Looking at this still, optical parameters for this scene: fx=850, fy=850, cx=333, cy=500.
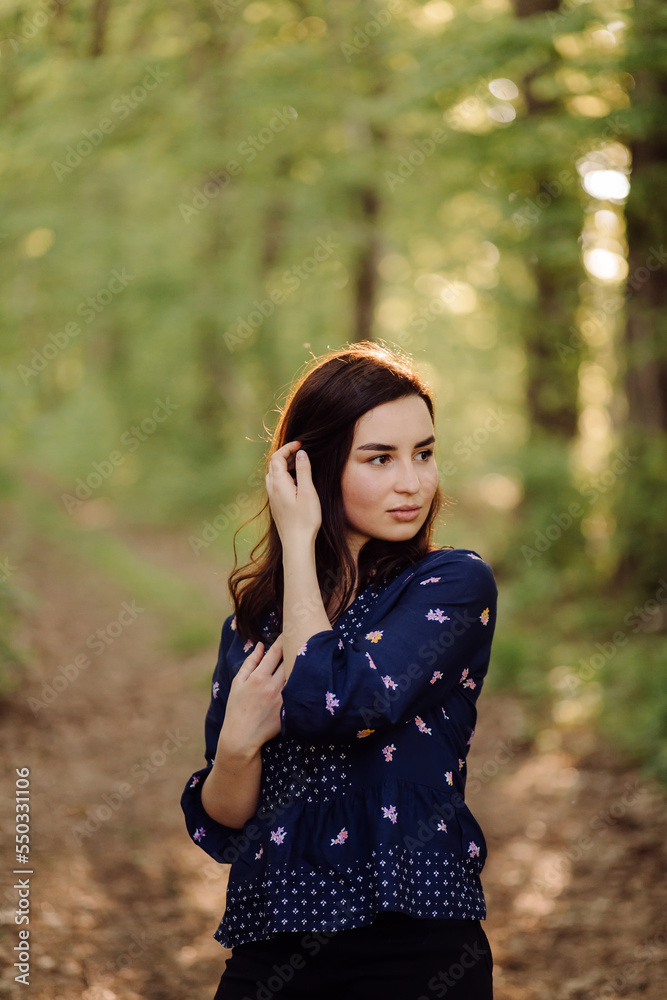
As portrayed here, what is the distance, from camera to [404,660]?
1.78 meters

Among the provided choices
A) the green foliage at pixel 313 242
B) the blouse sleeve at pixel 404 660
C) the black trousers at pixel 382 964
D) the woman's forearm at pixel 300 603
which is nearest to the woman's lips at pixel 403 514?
the blouse sleeve at pixel 404 660

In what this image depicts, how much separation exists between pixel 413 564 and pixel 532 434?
7578 mm

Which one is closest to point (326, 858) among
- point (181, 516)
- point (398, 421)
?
point (398, 421)

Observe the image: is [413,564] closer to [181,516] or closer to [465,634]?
[465,634]

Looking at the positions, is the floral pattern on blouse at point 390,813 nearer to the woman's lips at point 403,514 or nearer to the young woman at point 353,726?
the young woman at point 353,726

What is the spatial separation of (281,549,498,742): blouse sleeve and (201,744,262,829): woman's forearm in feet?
0.66

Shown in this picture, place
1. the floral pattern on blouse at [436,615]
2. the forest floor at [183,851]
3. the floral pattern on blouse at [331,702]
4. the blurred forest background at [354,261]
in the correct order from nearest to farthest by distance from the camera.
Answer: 1. the floral pattern on blouse at [331,702]
2. the floral pattern on blouse at [436,615]
3. the forest floor at [183,851]
4. the blurred forest background at [354,261]

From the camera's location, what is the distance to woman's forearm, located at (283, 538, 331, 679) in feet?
5.91

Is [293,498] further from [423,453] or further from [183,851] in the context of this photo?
[183,851]

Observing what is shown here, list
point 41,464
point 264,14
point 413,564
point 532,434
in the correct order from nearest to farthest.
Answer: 1. point 413,564
2. point 532,434
3. point 264,14
4. point 41,464

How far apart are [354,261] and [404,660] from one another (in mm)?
12908

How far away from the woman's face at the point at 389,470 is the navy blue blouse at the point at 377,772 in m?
0.13

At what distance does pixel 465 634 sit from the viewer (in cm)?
187

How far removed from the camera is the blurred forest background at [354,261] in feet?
20.2
